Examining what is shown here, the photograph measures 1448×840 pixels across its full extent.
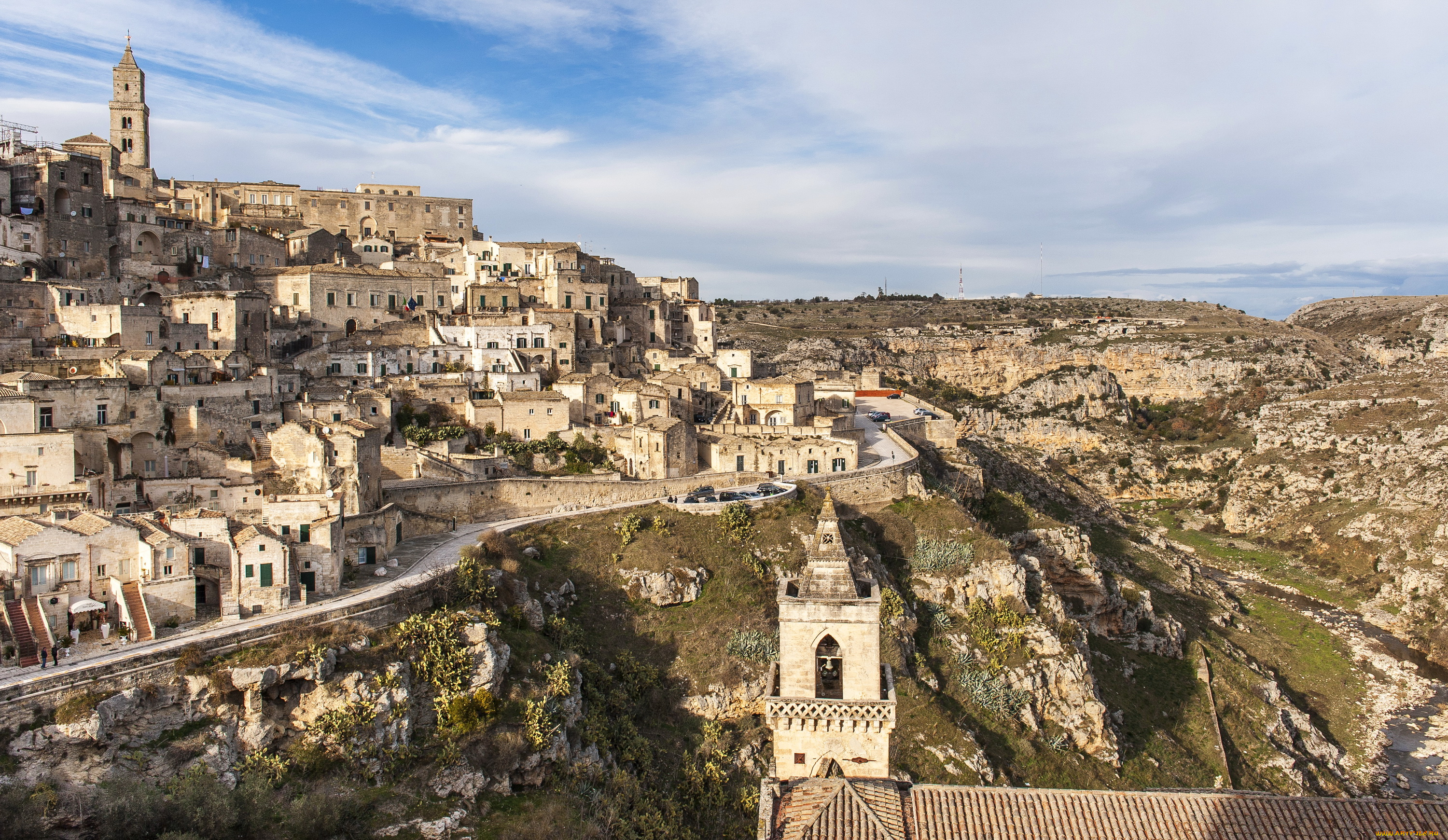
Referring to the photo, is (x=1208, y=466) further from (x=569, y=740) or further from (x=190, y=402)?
(x=190, y=402)

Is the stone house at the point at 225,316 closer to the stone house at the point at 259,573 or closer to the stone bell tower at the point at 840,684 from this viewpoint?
the stone house at the point at 259,573

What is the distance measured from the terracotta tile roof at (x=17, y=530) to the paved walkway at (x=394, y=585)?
162 inches

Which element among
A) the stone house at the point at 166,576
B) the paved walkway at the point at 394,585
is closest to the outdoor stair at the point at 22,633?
the paved walkway at the point at 394,585

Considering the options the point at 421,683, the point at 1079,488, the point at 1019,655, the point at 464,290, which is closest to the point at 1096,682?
the point at 1019,655

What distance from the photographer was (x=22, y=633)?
26.3 meters

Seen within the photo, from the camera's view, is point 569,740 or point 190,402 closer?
point 569,740

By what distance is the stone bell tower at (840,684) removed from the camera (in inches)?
843

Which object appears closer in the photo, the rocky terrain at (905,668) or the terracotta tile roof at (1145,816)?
the terracotta tile roof at (1145,816)

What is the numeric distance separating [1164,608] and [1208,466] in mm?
33775

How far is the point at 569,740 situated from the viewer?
2997 centimetres

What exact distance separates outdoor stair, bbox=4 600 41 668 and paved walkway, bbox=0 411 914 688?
638 mm

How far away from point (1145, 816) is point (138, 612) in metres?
26.7

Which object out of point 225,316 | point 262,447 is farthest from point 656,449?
point 225,316

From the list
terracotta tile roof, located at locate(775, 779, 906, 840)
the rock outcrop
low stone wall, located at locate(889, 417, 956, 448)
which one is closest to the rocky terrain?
the rock outcrop
